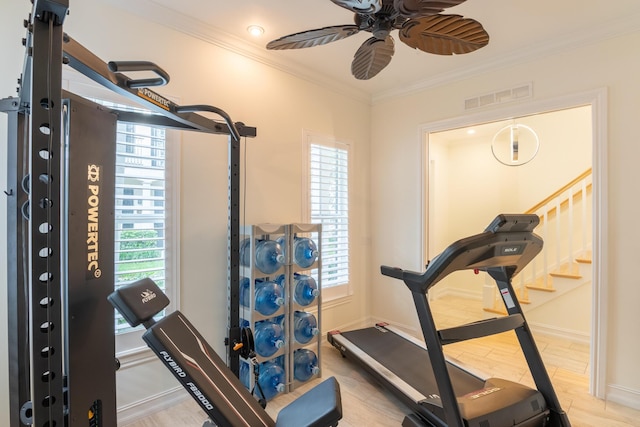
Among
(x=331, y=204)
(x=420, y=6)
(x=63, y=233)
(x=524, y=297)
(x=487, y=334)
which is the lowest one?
(x=524, y=297)

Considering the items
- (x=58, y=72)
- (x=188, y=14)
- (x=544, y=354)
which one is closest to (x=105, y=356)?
(x=58, y=72)

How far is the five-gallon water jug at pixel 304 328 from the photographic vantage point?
2613mm

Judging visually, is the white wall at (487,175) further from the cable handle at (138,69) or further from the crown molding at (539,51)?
the cable handle at (138,69)

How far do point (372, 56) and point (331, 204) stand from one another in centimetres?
183

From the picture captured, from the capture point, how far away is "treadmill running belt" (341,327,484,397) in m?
2.31

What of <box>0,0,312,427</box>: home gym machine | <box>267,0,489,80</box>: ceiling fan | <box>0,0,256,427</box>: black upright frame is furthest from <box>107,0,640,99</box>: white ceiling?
<box>0,0,312,427</box>: home gym machine

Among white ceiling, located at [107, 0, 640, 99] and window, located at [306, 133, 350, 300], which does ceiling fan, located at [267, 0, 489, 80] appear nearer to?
white ceiling, located at [107, 0, 640, 99]

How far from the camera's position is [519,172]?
15.6 ft

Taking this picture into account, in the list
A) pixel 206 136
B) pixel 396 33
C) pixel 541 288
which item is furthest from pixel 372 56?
pixel 541 288

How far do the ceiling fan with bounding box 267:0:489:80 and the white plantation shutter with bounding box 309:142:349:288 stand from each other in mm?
1532

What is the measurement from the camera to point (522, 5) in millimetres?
2203

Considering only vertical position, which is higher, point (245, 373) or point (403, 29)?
point (403, 29)

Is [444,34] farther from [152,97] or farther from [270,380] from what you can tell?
[270,380]

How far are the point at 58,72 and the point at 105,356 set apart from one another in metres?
1.13
